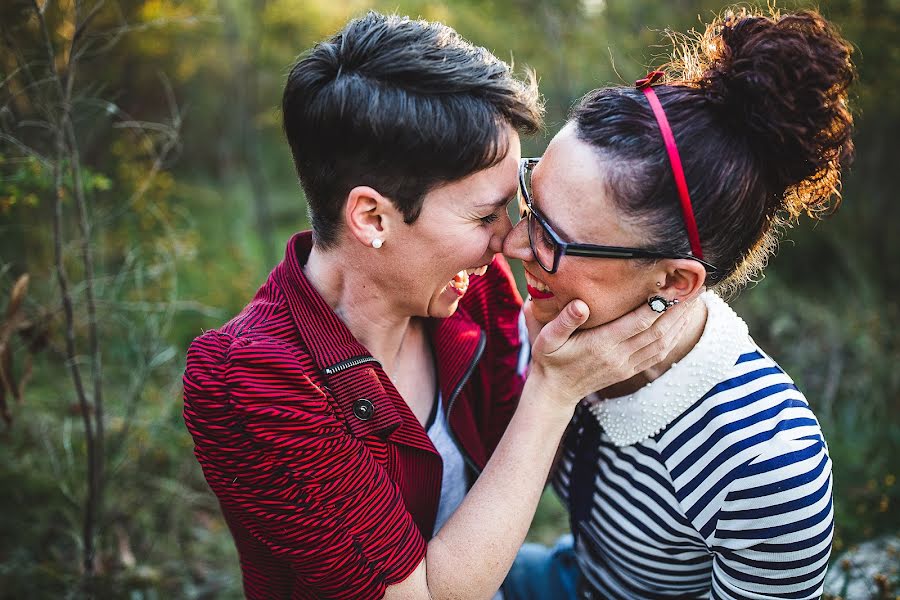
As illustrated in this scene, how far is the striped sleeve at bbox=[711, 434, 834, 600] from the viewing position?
1.67m

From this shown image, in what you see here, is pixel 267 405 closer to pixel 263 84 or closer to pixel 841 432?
pixel 841 432

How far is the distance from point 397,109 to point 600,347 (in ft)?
2.63

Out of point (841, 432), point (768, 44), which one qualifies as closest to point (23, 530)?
point (768, 44)

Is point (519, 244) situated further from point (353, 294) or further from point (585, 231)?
point (353, 294)

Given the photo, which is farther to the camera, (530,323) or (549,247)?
(530,323)

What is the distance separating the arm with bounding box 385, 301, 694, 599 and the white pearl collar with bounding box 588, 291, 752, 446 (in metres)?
0.08

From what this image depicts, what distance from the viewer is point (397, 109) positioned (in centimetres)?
175

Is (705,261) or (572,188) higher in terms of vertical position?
(572,188)

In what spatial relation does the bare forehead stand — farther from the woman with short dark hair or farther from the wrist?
the wrist

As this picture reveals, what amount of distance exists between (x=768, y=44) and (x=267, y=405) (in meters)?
1.42

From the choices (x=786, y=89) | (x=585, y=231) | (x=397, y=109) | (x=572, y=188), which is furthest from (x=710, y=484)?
(x=397, y=109)

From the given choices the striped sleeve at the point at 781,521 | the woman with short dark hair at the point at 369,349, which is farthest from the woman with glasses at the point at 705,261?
the woman with short dark hair at the point at 369,349

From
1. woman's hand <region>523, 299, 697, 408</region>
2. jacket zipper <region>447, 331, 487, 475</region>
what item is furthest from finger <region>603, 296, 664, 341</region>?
jacket zipper <region>447, 331, 487, 475</region>

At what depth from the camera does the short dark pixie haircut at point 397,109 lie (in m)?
1.75
